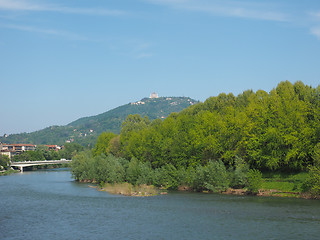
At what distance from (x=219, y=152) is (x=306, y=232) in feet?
126

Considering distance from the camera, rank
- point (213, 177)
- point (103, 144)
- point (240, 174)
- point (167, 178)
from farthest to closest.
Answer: point (103, 144) → point (167, 178) → point (213, 177) → point (240, 174)

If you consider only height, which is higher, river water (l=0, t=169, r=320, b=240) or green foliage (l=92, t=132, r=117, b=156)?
green foliage (l=92, t=132, r=117, b=156)

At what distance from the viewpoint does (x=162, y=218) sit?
50.0m

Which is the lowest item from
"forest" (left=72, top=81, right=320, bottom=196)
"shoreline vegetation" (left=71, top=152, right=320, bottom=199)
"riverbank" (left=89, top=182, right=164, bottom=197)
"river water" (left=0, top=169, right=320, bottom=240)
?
"river water" (left=0, top=169, right=320, bottom=240)

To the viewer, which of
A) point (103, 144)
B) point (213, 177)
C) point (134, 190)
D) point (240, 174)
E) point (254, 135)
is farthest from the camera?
point (103, 144)

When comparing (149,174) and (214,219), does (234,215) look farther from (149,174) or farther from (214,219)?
(149,174)

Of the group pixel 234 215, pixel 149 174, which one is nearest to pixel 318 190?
pixel 234 215

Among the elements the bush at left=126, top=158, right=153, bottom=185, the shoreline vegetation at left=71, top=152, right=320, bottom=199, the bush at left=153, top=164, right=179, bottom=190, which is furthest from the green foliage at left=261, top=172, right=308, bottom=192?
the bush at left=126, top=158, right=153, bottom=185

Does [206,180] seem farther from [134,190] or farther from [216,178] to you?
[134,190]

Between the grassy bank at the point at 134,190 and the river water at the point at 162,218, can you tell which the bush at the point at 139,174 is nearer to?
the grassy bank at the point at 134,190

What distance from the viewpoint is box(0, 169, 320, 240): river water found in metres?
42.0

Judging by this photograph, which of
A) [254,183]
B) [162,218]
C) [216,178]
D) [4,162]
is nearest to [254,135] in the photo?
[216,178]

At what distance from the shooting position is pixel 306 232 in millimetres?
40781

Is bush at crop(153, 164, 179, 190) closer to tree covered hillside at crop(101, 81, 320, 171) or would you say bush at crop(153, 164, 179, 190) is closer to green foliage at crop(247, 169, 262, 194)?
tree covered hillside at crop(101, 81, 320, 171)
